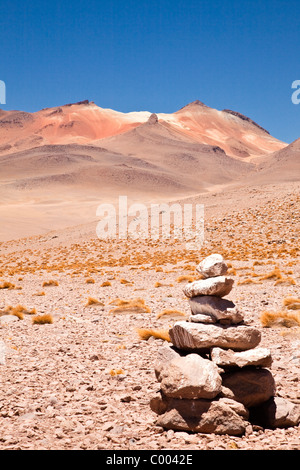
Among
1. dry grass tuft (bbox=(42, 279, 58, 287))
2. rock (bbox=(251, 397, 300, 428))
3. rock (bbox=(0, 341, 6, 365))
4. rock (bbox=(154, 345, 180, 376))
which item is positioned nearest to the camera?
rock (bbox=(251, 397, 300, 428))

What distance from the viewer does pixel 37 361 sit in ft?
25.1

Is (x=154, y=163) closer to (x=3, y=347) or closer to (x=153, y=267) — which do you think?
(x=153, y=267)

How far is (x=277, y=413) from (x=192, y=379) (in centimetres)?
115

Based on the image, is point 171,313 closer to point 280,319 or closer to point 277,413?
point 280,319

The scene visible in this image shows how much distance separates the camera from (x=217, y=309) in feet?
20.0

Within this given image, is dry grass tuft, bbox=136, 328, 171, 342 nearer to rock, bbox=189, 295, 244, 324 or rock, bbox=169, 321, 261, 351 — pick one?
rock, bbox=189, 295, 244, 324

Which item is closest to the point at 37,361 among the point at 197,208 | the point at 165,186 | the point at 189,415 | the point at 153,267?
the point at 189,415

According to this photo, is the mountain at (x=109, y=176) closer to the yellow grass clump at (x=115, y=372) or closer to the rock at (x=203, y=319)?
the yellow grass clump at (x=115, y=372)

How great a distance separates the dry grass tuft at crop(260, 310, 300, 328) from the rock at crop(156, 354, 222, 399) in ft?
16.4

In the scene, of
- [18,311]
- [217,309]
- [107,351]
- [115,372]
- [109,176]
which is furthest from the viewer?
[109,176]

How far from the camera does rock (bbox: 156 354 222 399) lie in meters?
5.13

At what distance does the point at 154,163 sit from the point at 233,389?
480 ft

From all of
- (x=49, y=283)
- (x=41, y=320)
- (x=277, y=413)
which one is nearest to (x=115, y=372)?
(x=277, y=413)

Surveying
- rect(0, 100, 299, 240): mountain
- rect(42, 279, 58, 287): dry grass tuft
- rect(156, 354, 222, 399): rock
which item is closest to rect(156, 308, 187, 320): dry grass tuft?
rect(156, 354, 222, 399): rock
